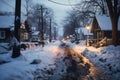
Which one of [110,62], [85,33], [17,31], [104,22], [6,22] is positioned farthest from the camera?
[85,33]

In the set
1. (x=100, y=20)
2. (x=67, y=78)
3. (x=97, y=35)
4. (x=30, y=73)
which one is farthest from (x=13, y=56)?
(x=97, y=35)

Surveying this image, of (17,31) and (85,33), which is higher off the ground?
(17,31)

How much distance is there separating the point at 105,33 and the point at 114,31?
13259 millimetres

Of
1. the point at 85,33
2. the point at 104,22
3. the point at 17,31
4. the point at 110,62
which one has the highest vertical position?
the point at 104,22

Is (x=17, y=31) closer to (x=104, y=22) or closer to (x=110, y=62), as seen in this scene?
(x=110, y=62)

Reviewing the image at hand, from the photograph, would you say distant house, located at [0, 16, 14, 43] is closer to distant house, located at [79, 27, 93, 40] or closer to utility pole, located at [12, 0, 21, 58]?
utility pole, located at [12, 0, 21, 58]

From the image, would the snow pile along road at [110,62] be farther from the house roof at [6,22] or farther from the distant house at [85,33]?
the distant house at [85,33]

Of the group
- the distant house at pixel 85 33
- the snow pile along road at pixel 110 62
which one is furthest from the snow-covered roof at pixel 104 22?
the distant house at pixel 85 33

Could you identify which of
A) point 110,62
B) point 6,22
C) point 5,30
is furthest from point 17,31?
point 6,22

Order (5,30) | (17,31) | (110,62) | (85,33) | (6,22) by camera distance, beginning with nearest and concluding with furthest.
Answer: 1. (110,62)
2. (17,31)
3. (5,30)
4. (6,22)
5. (85,33)

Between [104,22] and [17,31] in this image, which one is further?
[104,22]

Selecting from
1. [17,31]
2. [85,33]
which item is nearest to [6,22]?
[17,31]

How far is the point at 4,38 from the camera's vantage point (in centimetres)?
4209

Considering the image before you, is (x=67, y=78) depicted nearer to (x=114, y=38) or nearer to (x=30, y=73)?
(x=30, y=73)
